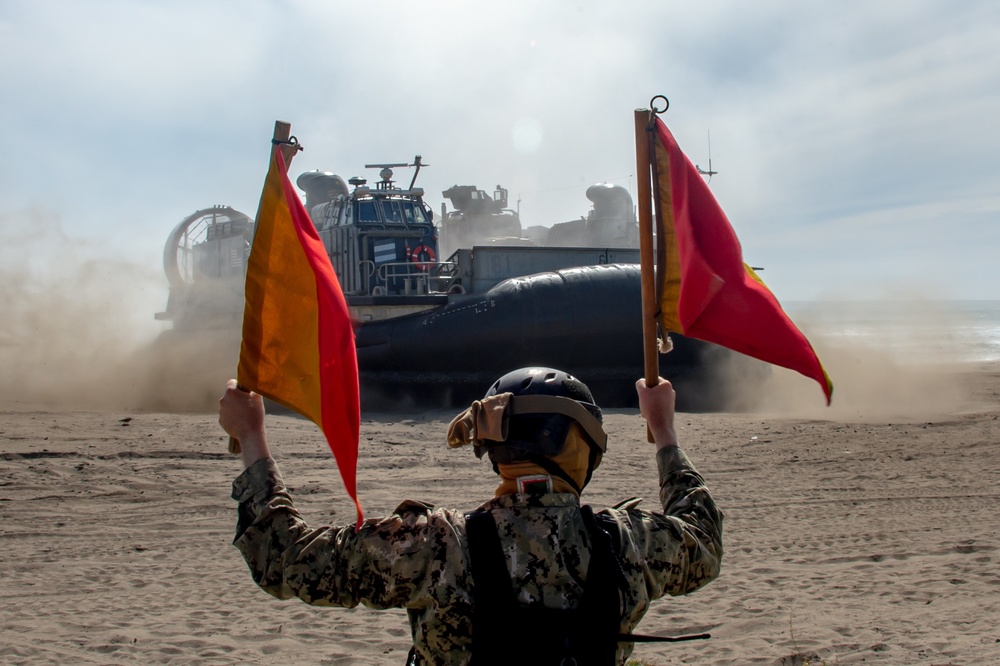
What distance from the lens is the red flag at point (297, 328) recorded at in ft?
5.57

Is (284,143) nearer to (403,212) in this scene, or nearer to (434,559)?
(434,559)

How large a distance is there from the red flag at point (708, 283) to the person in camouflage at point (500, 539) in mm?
534

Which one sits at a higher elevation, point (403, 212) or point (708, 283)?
point (403, 212)

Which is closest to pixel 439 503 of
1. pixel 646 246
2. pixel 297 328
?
pixel 297 328

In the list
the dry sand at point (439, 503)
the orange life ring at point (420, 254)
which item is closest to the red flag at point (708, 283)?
the dry sand at point (439, 503)

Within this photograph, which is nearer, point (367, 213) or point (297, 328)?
point (297, 328)

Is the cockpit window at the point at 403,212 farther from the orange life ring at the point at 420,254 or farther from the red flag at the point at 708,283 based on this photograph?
the red flag at the point at 708,283

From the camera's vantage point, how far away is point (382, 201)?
41.2 feet

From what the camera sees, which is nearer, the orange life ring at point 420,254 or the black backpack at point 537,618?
the black backpack at point 537,618

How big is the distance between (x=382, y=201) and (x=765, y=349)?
1101 cm

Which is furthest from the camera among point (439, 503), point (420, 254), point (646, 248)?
point (420, 254)

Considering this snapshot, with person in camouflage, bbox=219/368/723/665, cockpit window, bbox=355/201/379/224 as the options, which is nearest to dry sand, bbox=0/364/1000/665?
person in camouflage, bbox=219/368/723/665

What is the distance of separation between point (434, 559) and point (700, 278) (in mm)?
905

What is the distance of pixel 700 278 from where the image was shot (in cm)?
198
